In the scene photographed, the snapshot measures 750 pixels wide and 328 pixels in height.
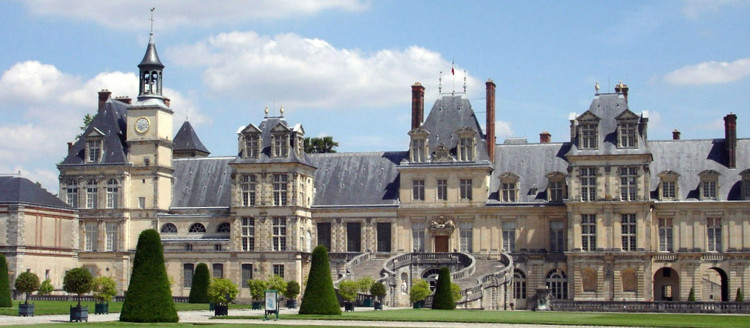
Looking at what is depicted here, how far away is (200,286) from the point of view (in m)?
61.9

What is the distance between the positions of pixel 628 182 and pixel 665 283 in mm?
6091

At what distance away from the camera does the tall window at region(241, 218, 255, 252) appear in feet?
225

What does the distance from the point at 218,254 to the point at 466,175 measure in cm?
1489

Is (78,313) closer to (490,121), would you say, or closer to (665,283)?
(490,121)

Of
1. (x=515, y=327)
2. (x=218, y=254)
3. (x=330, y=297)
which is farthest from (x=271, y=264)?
(x=515, y=327)

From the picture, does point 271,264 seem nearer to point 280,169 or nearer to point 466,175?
point 280,169

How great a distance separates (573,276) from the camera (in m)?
63.4

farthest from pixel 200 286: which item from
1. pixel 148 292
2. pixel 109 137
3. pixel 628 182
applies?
pixel 148 292

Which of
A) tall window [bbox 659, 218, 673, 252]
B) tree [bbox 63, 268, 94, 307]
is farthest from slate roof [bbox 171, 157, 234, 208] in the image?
tall window [bbox 659, 218, 673, 252]

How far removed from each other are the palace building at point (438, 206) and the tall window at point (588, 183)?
0.35 ft

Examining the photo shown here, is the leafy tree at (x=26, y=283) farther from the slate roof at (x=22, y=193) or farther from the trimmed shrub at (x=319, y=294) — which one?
the trimmed shrub at (x=319, y=294)

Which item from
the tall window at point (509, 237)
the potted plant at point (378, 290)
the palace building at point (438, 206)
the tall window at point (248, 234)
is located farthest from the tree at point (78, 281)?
the tall window at point (509, 237)

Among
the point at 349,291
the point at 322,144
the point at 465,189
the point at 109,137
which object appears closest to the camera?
the point at 349,291

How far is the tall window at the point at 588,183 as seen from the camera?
63.7 metres
